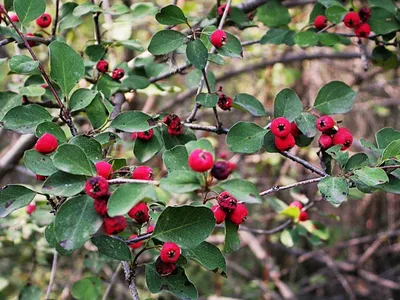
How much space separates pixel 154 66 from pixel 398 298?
4.47m

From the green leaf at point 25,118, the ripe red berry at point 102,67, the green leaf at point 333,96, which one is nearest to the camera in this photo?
the green leaf at point 25,118

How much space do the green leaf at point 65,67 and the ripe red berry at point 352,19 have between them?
33.0 inches

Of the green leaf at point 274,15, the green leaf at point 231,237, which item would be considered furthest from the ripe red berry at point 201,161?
the green leaf at point 274,15

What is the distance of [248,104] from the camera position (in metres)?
1.24

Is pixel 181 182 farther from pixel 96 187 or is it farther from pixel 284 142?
pixel 284 142

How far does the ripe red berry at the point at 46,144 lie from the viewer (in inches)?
34.9

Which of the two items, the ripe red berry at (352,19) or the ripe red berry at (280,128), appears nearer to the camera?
the ripe red berry at (280,128)

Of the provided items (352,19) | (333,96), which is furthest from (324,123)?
(352,19)

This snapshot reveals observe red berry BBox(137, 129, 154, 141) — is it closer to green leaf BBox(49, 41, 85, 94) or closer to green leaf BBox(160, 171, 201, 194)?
green leaf BBox(49, 41, 85, 94)

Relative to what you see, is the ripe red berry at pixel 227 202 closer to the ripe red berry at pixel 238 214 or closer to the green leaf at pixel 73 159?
the ripe red berry at pixel 238 214

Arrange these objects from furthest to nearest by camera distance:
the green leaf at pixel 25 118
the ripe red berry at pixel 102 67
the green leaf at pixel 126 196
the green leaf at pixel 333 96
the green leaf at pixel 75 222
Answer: the ripe red berry at pixel 102 67 < the green leaf at pixel 333 96 < the green leaf at pixel 25 118 < the green leaf at pixel 75 222 < the green leaf at pixel 126 196

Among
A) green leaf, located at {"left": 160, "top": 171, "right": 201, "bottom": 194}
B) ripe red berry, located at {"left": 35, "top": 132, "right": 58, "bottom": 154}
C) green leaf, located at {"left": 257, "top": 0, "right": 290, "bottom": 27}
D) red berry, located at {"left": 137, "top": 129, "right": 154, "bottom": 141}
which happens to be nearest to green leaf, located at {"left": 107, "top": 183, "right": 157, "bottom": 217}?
green leaf, located at {"left": 160, "top": 171, "right": 201, "bottom": 194}

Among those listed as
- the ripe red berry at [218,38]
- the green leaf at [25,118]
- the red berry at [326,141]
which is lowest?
the red berry at [326,141]

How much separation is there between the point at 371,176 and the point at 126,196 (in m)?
0.51
